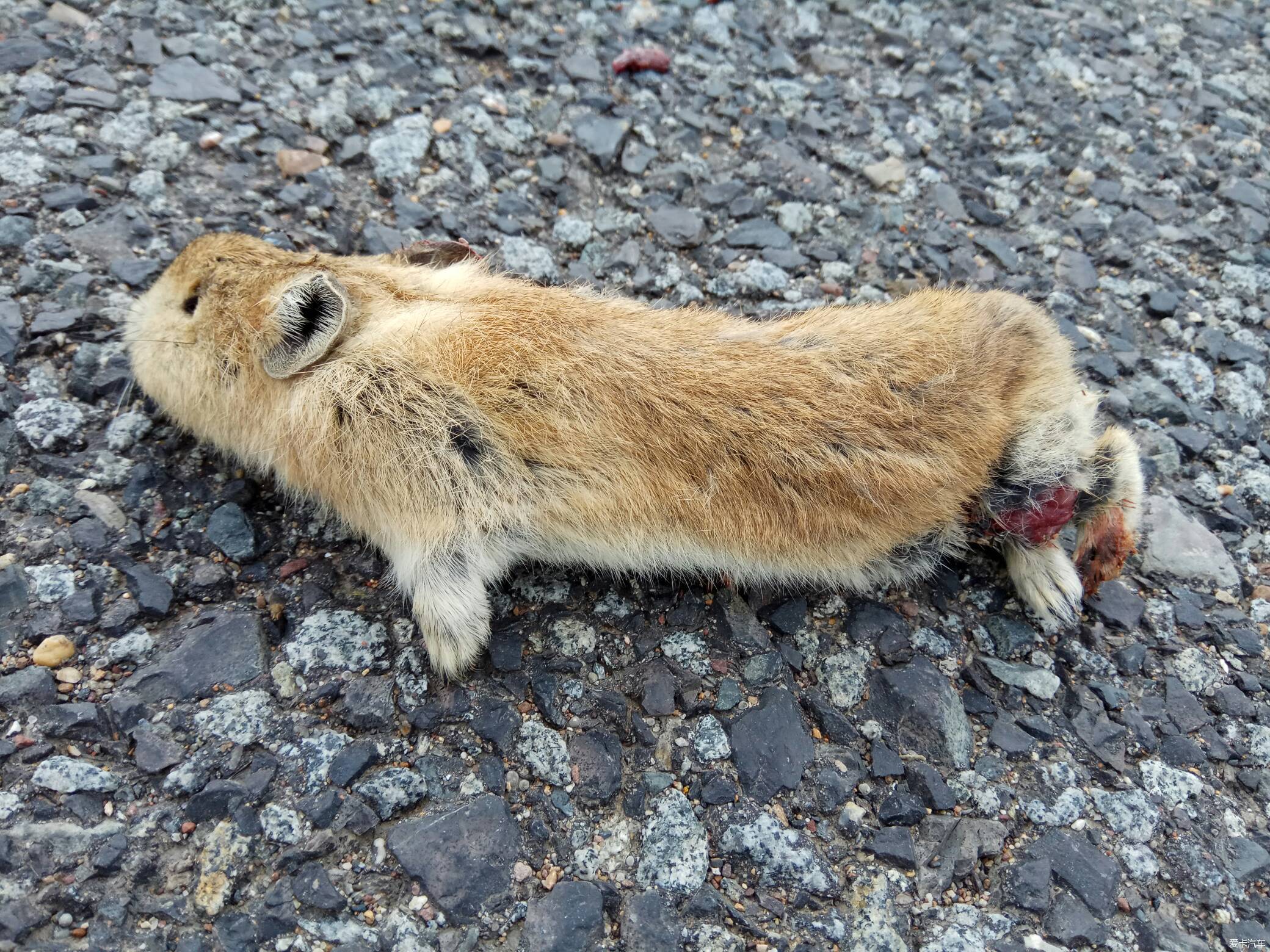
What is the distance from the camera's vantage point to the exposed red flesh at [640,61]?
4.98m

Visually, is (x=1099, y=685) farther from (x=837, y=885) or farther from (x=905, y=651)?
(x=837, y=885)

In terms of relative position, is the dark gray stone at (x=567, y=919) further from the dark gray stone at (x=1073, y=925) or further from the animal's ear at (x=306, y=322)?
the animal's ear at (x=306, y=322)

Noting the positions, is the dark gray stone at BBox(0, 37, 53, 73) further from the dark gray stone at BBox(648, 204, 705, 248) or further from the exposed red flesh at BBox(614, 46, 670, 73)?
the dark gray stone at BBox(648, 204, 705, 248)

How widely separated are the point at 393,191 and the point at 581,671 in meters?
2.56

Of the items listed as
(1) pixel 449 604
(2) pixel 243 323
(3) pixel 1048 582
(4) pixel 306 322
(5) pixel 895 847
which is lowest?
(5) pixel 895 847

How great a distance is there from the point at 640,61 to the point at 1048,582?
3432mm

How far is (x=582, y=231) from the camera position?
4.36 meters

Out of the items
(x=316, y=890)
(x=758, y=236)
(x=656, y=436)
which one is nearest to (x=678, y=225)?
(x=758, y=236)

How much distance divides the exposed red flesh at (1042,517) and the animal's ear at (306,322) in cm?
246

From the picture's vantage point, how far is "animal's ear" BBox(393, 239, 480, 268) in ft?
12.5

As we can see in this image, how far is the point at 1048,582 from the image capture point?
10.9 ft

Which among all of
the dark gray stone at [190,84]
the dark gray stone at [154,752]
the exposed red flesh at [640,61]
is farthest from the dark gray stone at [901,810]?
the dark gray stone at [190,84]

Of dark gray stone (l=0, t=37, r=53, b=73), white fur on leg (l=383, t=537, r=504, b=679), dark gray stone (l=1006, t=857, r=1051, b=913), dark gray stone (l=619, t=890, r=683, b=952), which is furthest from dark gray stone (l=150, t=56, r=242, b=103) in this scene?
dark gray stone (l=1006, t=857, r=1051, b=913)

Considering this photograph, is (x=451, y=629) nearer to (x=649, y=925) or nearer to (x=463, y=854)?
(x=463, y=854)
